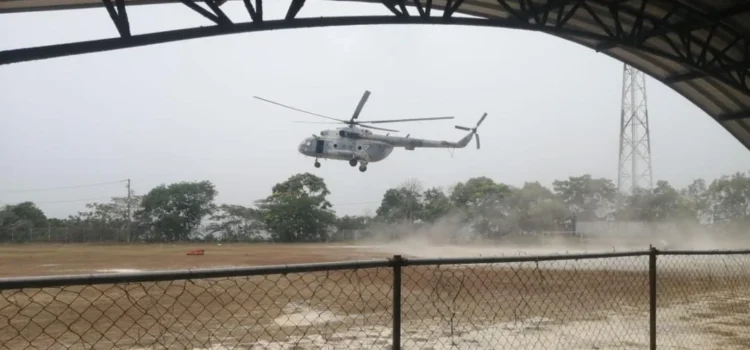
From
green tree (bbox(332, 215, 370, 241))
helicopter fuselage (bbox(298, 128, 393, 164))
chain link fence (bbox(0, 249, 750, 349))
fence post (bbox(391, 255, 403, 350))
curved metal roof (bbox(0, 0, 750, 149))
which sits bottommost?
green tree (bbox(332, 215, 370, 241))

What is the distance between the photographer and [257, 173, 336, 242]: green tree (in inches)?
2822

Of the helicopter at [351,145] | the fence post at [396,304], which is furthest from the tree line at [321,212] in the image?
the fence post at [396,304]

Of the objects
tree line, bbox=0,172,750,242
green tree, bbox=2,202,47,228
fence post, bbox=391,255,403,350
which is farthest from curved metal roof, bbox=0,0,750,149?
green tree, bbox=2,202,47,228

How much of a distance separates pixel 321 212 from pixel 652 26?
63.5 meters

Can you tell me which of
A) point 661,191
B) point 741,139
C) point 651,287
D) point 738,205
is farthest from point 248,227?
point 651,287

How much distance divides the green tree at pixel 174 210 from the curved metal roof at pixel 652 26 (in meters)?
64.2

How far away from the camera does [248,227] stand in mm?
74875

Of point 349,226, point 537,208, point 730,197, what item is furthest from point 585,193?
point 349,226

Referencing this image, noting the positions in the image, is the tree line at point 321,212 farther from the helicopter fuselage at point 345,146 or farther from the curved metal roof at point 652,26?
the curved metal roof at point 652,26

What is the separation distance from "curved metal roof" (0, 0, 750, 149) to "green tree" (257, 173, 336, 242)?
6048 cm

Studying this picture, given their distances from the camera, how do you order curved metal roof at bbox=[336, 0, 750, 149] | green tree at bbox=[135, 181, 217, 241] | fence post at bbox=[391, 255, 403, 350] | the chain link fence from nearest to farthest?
fence post at bbox=[391, 255, 403, 350] < the chain link fence < curved metal roof at bbox=[336, 0, 750, 149] < green tree at bbox=[135, 181, 217, 241]

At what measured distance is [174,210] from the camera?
239 feet

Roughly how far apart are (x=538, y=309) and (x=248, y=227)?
220ft

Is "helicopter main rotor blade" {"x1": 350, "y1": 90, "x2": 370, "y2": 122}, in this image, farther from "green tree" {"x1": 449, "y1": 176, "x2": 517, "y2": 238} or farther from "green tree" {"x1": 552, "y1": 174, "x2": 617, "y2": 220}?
"green tree" {"x1": 552, "y1": 174, "x2": 617, "y2": 220}
